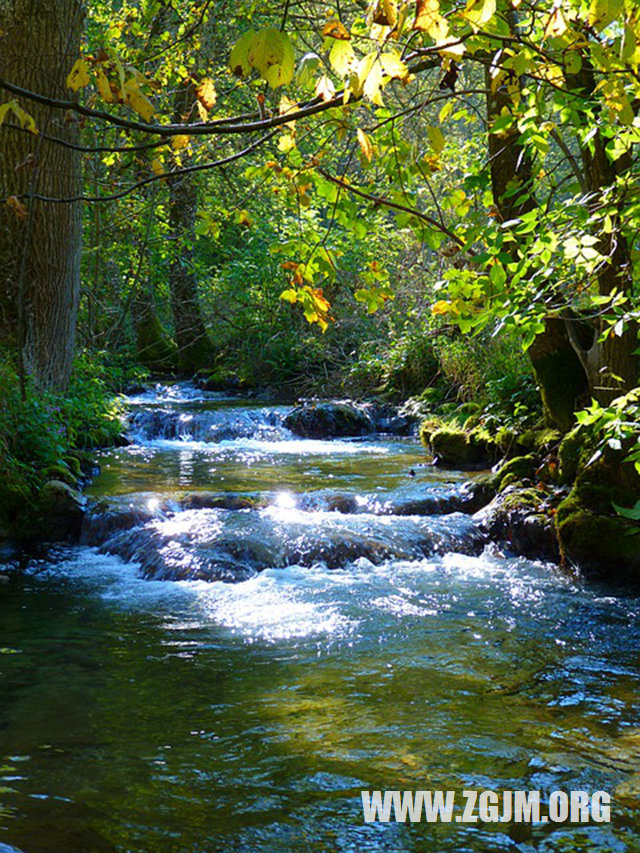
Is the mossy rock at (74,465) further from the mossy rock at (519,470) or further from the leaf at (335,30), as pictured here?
the leaf at (335,30)

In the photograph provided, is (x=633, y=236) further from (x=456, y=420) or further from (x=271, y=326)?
(x=271, y=326)

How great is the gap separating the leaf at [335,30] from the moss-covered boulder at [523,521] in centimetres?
562

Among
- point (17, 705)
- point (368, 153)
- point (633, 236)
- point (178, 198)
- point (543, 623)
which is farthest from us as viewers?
point (178, 198)

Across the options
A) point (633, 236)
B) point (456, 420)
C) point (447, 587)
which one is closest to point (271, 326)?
point (456, 420)

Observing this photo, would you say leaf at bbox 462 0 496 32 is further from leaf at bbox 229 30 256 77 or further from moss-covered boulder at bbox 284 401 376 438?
moss-covered boulder at bbox 284 401 376 438

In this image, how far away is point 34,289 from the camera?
8516 millimetres

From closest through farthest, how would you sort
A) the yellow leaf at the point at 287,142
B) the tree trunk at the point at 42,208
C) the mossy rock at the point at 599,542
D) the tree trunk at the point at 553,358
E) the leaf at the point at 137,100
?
the leaf at the point at 137,100 < the yellow leaf at the point at 287,142 < the mossy rock at the point at 599,542 < the tree trunk at the point at 553,358 < the tree trunk at the point at 42,208

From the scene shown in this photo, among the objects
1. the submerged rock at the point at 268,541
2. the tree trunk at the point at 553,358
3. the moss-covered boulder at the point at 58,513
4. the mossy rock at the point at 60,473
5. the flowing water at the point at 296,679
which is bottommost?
the flowing water at the point at 296,679

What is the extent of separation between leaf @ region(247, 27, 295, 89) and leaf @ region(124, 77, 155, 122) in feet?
1.62

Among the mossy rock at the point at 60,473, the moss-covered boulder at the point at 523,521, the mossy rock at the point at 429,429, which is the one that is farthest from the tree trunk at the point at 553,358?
the mossy rock at the point at 60,473

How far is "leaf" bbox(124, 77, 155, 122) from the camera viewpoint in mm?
2072

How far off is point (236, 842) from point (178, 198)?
11782 millimetres

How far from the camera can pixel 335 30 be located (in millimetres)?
1747

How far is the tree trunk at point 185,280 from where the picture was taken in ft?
44.3
